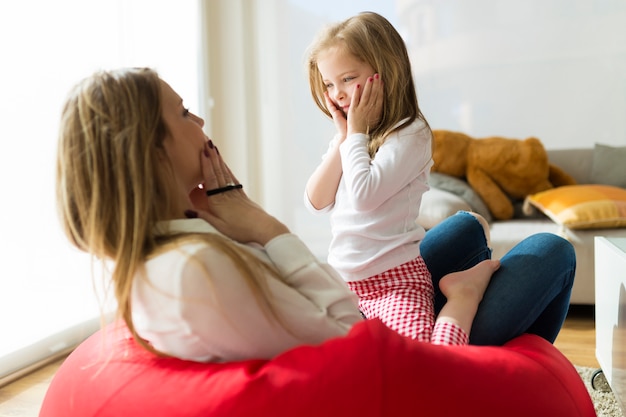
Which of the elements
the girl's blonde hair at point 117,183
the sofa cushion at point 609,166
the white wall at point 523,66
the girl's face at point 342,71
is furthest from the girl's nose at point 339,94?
the white wall at point 523,66

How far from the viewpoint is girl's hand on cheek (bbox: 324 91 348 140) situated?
176 cm

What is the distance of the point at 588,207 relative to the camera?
316cm

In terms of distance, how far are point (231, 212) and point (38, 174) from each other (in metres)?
1.58

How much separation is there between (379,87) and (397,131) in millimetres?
131

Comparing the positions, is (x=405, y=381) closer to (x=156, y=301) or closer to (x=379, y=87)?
(x=156, y=301)

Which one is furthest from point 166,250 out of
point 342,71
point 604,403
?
point 604,403

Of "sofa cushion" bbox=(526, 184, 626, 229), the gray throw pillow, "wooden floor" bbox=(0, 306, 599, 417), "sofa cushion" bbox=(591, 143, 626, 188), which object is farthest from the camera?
"sofa cushion" bbox=(591, 143, 626, 188)

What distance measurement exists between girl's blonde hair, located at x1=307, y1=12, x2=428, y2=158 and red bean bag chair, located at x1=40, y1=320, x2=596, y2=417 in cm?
69

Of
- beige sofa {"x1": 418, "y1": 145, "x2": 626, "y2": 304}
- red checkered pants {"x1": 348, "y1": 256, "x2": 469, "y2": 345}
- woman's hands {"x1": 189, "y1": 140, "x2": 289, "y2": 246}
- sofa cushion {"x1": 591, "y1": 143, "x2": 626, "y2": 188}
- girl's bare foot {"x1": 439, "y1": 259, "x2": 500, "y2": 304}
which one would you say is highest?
woman's hands {"x1": 189, "y1": 140, "x2": 289, "y2": 246}

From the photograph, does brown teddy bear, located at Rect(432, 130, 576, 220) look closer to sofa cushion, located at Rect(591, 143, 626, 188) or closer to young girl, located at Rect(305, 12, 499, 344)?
sofa cushion, located at Rect(591, 143, 626, 188)

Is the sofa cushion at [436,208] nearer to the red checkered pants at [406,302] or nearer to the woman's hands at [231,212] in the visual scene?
the red checkered pants at [406,302]

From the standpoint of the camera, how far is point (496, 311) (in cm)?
144

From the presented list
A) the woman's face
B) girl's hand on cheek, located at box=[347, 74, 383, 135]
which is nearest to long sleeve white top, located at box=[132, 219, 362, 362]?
the woman's face

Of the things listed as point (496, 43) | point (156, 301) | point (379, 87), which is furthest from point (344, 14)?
point (156, 301)
